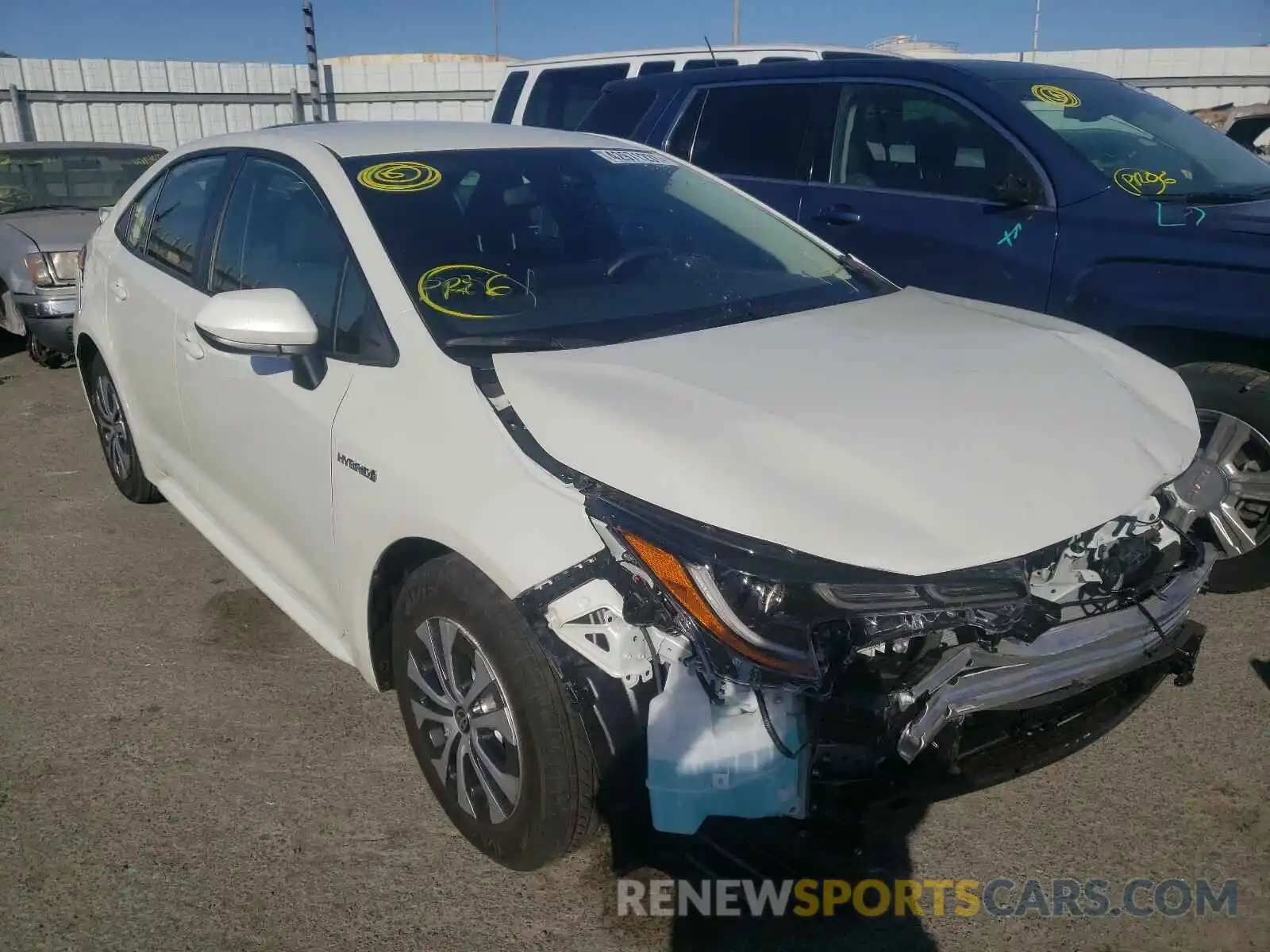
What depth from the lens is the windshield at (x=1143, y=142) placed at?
4.11 meters

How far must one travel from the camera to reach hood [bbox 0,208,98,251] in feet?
22.7

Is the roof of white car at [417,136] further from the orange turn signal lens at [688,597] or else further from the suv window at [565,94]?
the suv window at [565,94]

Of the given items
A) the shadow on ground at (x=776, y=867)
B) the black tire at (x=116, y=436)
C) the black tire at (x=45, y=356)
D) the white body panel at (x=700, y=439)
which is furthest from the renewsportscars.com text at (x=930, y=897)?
the black tire at (x=45, y=356)

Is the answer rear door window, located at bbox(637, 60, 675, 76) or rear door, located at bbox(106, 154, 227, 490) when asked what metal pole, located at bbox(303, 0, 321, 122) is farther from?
rear door, located at bbox(106, 154, 227, 490)

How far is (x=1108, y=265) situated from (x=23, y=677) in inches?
164

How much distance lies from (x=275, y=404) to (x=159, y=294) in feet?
3.84

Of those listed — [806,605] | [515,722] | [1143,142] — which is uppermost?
[1143,142]

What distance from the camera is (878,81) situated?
4867mm

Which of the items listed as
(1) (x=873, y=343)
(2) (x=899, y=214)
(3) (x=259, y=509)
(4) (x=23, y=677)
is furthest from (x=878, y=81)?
(4) (x=23, y=677)

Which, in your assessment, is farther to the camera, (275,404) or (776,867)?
(275,404)

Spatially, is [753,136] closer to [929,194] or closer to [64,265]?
[929,194]

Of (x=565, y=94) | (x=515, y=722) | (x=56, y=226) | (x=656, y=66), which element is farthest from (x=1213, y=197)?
(x=56, y=226)

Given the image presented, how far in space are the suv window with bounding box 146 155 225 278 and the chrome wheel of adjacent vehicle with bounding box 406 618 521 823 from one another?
190cm

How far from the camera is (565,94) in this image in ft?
30.6
